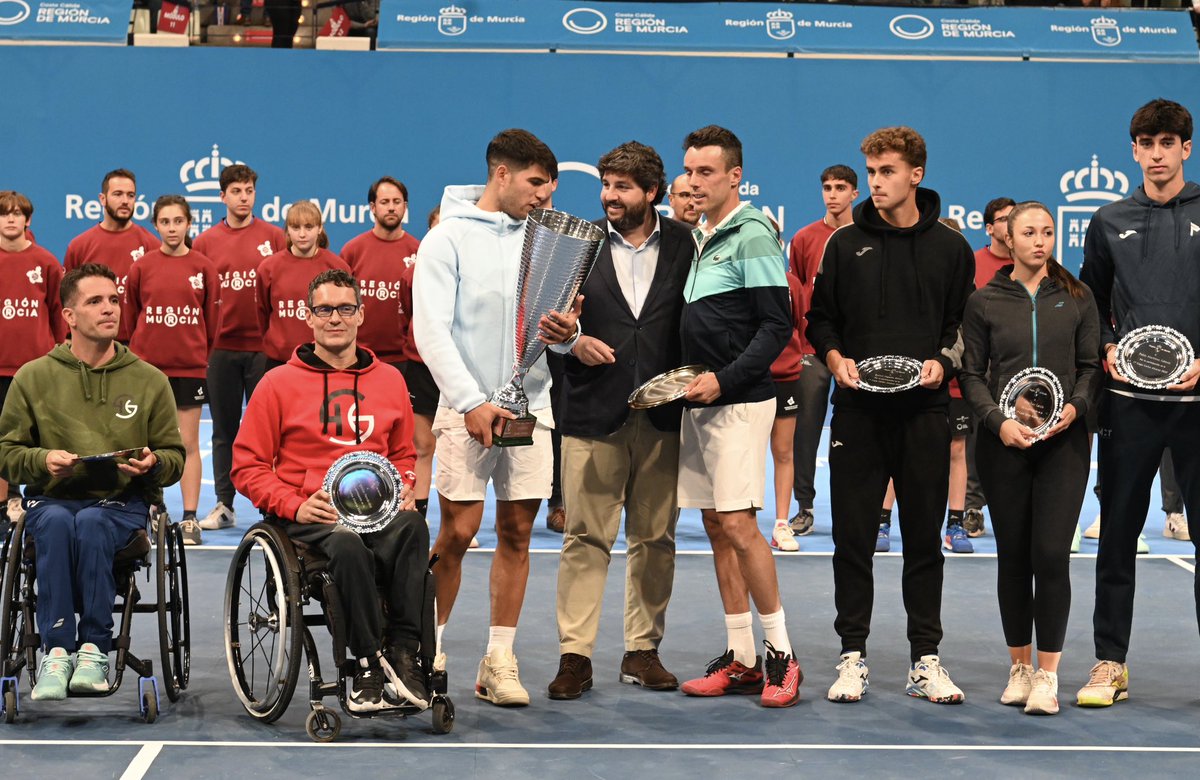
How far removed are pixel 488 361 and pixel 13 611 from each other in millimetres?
1764

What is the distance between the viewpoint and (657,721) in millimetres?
5121

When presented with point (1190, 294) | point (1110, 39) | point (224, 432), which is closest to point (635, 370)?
point (1190, 294)

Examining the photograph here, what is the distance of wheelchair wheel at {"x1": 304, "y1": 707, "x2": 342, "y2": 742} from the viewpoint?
15.8 ft

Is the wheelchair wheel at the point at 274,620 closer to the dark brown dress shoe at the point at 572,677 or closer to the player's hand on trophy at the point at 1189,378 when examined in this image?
the dark brown dress shoe at the point at 572,677

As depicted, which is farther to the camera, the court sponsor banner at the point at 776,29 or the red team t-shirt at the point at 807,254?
the court sponsor banner at the point at 776,29

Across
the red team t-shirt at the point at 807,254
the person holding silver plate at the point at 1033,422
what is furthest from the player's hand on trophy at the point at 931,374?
the red team t-shirt at the point at 807,254

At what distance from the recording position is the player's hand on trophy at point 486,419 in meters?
5.06

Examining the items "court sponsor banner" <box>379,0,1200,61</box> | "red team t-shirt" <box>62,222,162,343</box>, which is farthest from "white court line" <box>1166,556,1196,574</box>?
"court sponsor banner" <box>379,0,1200,61</box>

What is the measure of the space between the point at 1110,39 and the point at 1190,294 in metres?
9.78

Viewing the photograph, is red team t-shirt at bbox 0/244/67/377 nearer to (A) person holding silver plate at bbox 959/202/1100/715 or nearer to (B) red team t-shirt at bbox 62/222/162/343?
(B) red team t-shirt at bbox 62/222/162/343

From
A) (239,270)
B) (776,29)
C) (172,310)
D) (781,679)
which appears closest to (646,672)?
(781,679)

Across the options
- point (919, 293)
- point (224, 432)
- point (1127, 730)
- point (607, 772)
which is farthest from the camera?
point (224, 432)

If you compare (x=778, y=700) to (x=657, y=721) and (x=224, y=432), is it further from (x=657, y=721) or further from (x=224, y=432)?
(x=224, y=432)

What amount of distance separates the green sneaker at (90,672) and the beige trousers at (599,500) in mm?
1597
